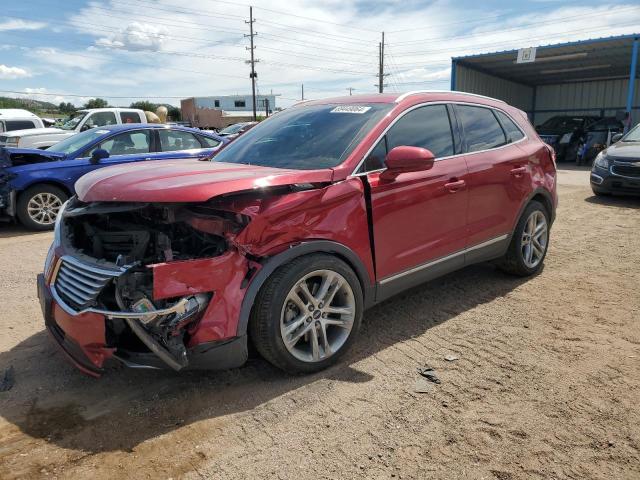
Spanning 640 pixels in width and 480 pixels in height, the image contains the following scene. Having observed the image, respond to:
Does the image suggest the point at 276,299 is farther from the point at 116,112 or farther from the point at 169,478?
the point at 116,112

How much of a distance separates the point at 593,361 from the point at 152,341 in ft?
9.10

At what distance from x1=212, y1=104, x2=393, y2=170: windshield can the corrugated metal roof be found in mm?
19593

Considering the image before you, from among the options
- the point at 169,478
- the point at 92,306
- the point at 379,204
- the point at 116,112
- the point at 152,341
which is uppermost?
the point at 116,112

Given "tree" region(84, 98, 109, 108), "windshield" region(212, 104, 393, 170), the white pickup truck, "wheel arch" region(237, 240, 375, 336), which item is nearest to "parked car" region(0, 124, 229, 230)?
"windshield" region(212, 104, 393, 170)

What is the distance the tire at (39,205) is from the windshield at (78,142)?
0.71m

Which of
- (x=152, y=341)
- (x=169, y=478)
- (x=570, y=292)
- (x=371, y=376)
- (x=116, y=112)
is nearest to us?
(x=169, y=478)

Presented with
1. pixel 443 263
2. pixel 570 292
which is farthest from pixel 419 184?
pixel 570 292

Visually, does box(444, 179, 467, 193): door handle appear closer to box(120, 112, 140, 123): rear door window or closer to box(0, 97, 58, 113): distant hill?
box(120, 112, 140, 123): rear door window

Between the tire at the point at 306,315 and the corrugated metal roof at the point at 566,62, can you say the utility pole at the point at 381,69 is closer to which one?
the corrugated metal roof at the point at 566,62

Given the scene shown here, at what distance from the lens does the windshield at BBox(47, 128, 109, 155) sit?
26.7ft

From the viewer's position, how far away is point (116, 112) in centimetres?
1403

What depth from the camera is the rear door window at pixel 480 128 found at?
13.9ft

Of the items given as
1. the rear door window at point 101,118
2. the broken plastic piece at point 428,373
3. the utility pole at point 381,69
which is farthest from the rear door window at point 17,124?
the utility pole at point 381,69

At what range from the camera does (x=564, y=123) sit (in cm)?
1933
